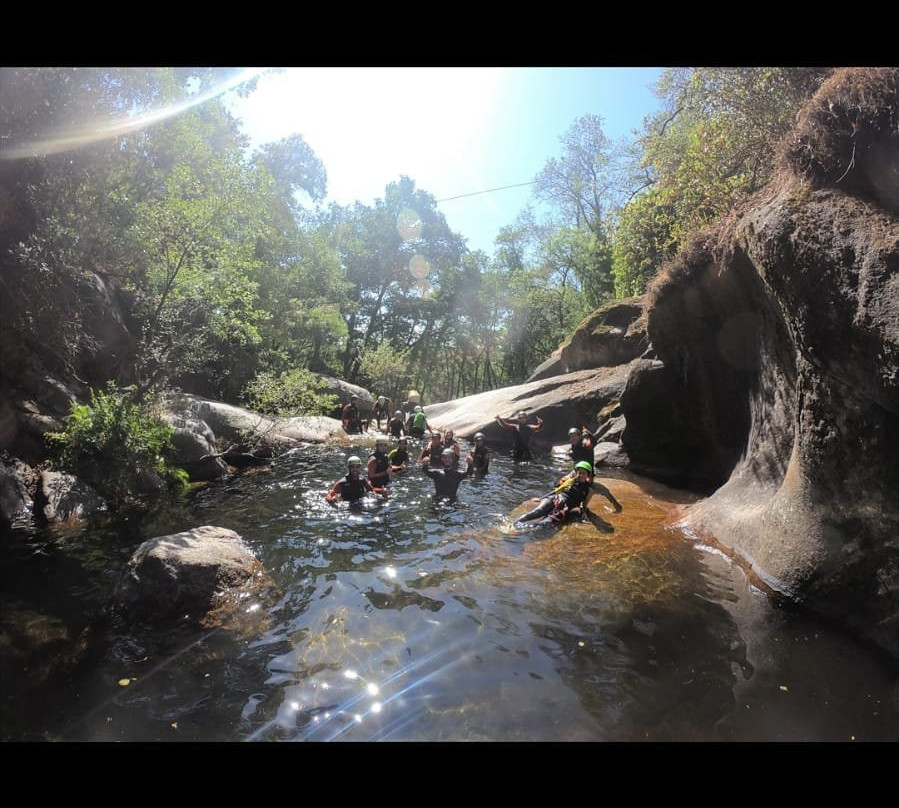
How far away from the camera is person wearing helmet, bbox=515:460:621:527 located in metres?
8.73

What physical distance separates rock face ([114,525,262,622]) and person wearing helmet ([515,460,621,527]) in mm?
4708

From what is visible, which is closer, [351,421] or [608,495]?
[608,495]

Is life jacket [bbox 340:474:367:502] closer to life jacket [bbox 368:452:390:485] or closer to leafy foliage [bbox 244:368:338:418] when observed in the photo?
life jacket [bbox 368:452:390:485]

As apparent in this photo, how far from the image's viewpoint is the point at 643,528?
328 inches

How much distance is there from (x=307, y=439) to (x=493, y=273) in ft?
105

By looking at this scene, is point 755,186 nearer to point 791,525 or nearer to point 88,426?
point 791,525

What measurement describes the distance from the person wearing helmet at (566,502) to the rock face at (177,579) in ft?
15.4

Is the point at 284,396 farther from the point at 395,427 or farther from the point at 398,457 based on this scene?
the point at 395,427

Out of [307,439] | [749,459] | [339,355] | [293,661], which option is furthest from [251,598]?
[339,355]

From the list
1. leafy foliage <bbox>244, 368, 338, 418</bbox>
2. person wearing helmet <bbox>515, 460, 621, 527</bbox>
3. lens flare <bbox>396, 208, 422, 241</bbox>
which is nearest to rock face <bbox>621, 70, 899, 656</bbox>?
person wearing helmet <bbox>515, 460, 621, 527</bbox>

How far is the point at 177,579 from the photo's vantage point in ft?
18.8

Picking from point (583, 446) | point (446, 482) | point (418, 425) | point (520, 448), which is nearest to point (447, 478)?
point (446, 482)

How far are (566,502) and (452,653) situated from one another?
4.56 metres

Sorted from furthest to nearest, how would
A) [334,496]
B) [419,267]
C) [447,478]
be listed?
[419,267], [447,478], [334,496]
